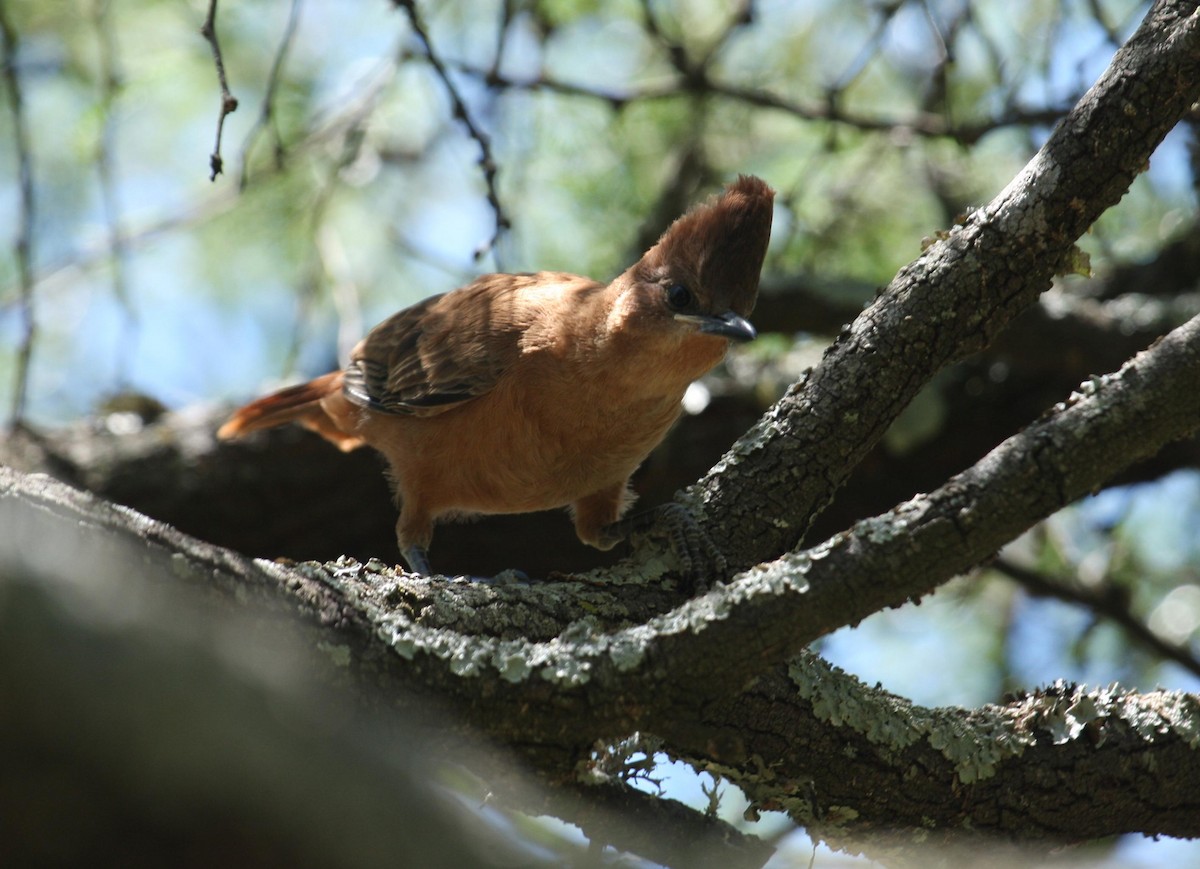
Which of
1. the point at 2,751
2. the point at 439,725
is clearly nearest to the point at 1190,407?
the point at 439,725

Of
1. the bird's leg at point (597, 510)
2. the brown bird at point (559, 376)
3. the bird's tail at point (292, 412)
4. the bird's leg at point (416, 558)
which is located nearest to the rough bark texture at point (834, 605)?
the brown bird at point (559, 376)

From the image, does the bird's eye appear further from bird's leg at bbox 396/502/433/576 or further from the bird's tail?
the bird's tail

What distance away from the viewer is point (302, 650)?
221cm

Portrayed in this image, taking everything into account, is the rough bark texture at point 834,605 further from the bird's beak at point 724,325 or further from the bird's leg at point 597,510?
the bird's leg at point 597,510

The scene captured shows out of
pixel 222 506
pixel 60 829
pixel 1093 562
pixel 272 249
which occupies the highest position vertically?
pixel 272 249

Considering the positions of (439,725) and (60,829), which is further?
(439,725)

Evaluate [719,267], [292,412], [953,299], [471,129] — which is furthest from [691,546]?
[292,412]

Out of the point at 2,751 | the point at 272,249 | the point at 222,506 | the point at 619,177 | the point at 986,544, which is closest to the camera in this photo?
the point at 2,751

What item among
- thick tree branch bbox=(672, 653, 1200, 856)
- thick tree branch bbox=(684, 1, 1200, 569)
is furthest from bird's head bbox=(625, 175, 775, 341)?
thick tree branch bbox=(672, 653, 1200, 856)

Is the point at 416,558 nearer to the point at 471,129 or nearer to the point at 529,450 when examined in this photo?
the point at 529,450

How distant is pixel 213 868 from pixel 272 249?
639cm

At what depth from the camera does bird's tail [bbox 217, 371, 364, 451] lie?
16.8 feet

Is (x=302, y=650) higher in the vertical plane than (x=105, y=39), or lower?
lower

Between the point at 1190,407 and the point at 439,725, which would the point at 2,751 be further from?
the point at 1190,407
